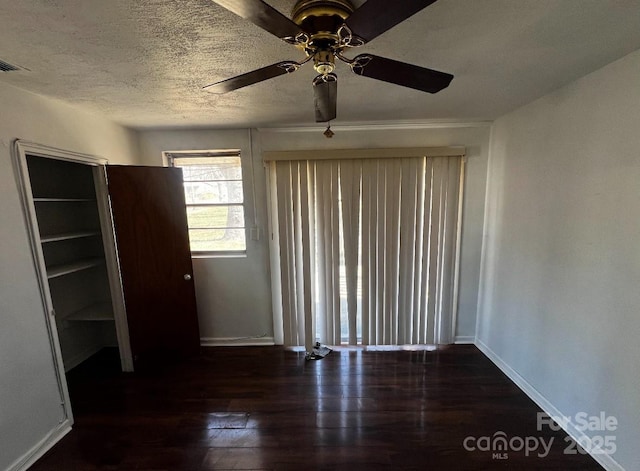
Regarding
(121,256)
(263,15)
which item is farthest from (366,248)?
(121,256)

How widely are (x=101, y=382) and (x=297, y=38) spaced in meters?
3.19

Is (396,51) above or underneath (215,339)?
above

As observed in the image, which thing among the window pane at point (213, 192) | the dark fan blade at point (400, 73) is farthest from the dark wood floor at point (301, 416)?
the dark fan blade at point (400, 73)

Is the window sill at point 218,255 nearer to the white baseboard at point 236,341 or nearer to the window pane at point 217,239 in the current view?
the window pane at point 217,239

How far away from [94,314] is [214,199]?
1.60m

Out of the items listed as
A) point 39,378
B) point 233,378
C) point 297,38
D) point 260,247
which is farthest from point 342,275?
point 39,378

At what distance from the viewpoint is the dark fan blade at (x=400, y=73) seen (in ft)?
3.49

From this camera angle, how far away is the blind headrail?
2.59 metres

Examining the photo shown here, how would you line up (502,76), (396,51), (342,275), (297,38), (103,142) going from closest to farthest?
1. (297,38)
2. (396,51)
3. (502,76)
4. (103,142)
5. (342,275)

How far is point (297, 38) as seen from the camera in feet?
3.06

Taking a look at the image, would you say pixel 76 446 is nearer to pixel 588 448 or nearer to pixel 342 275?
pixel 342 275

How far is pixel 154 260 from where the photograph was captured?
257 cm

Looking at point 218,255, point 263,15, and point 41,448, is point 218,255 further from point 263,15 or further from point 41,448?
point 263,15

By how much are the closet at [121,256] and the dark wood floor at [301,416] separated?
1.10ft
